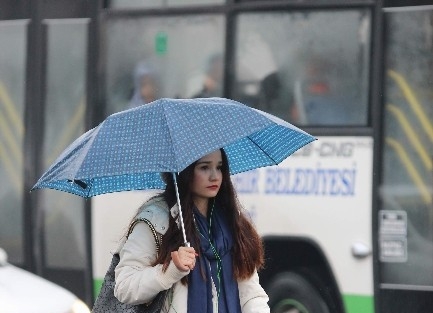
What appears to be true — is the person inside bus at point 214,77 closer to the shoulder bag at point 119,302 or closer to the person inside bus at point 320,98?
the person inside bus at point 320,98

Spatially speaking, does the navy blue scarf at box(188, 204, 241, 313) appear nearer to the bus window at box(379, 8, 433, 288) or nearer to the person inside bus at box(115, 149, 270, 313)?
the person inside bus at box(115, 149, 270, 313)

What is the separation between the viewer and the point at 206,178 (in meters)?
4.92

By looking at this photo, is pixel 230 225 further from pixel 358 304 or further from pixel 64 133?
pixel 64 133

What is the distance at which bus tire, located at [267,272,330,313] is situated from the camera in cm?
928

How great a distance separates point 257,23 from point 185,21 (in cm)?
57

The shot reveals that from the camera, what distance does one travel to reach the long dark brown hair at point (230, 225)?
15.8 feet

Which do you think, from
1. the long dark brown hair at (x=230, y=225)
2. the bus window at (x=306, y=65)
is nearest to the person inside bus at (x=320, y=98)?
the bus window at (x=306, y=65)

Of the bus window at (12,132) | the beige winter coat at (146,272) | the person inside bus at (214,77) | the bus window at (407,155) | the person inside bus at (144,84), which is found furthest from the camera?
the bus window at (12,132)

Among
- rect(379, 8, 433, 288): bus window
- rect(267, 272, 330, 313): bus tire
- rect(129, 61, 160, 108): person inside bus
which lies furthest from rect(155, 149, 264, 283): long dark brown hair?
rect(129, 61, 160, 108): person inside bus

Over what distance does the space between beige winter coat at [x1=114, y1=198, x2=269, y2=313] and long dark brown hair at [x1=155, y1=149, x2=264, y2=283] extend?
33 millimetres

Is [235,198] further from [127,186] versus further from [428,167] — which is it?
[428,167]

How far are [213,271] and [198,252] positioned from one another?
3.8 inches

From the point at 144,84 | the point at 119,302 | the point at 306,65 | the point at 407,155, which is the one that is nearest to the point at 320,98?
the point at 306,65

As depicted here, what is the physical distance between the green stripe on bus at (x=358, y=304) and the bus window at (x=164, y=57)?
5.72 feet
